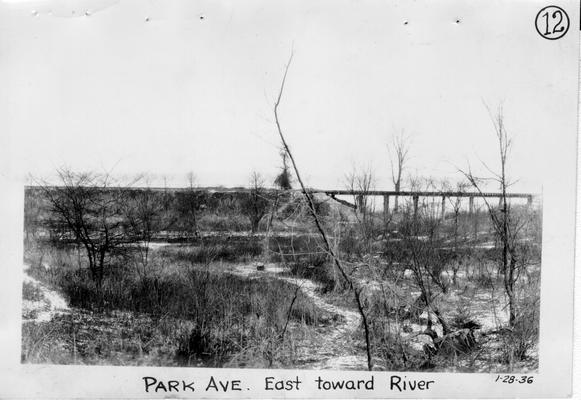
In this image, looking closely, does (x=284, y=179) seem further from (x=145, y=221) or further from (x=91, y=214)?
(x=91, y=214)

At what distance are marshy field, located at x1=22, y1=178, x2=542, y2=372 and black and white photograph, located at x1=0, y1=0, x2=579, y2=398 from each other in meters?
0.01

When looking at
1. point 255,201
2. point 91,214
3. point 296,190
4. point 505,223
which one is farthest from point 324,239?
point 91,214

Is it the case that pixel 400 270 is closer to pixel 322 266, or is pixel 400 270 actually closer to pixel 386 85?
pixel 322 266

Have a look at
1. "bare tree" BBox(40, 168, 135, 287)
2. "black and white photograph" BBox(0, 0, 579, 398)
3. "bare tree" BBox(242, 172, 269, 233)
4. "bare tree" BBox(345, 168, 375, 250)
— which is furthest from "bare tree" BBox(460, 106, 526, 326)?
"bare tree" BBox(40, 168, 135, 287)

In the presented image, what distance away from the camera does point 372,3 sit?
8.11 ft

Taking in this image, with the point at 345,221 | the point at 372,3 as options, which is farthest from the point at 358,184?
the point at 372,3

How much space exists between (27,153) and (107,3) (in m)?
0.96

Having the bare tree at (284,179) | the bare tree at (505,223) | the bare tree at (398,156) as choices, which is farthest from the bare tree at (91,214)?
the bare tree at (505,223)

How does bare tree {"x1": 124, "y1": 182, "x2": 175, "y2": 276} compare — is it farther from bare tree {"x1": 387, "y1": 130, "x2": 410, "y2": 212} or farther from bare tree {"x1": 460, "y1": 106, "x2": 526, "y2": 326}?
bare tree {"x1": 460, "y1": 106, "x2": 526, "y2": 326}

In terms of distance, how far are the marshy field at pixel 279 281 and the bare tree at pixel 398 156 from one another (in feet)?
0.38

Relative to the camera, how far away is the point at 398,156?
2.47 meters

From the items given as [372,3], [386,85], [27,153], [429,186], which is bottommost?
[429,186]

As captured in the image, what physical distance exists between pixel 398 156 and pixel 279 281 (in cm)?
97

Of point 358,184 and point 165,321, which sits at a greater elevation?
point 358,184
